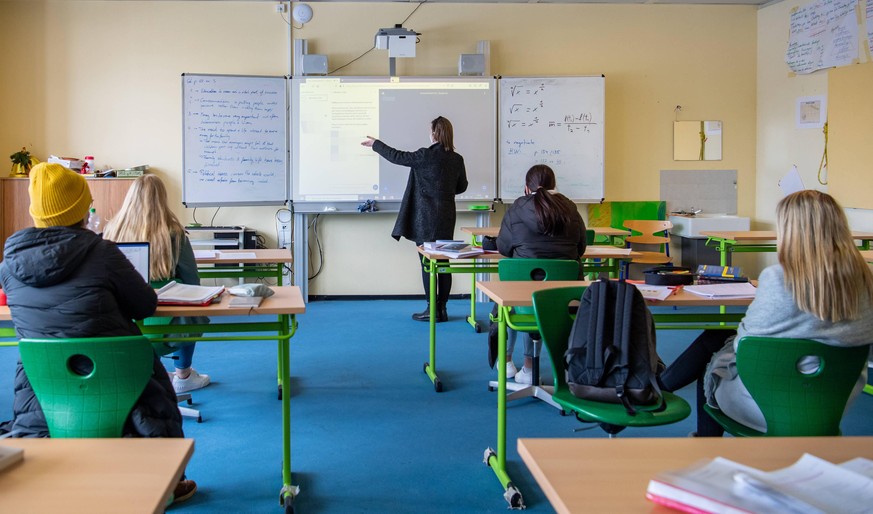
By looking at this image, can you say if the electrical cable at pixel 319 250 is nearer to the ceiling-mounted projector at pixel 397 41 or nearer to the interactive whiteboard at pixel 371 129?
the interactive whiteboard at pixel 371 129

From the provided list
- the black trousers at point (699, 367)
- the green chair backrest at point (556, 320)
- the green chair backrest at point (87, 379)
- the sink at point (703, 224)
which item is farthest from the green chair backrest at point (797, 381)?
the sink at point (703, 224)

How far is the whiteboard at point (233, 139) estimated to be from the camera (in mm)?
6715

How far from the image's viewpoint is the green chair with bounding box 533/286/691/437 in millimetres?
2344

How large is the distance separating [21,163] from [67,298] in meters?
5.18

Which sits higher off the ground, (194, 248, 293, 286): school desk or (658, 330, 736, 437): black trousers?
(194, 248, 293, 286): school desk

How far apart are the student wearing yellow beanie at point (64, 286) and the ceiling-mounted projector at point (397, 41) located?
4.79 m

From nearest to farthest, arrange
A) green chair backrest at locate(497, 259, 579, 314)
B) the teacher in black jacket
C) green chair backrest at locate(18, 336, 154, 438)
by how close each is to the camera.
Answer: green chair backrest at locate(18, 336, 154, 438)
green chair backrest at locate(497, 259, 579, 314)
the teacher in black jacket

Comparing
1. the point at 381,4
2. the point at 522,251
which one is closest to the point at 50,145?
the point at 381,4

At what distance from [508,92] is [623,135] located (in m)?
1.26

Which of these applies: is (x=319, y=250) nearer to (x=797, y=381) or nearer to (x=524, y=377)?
(x=524, y=377)

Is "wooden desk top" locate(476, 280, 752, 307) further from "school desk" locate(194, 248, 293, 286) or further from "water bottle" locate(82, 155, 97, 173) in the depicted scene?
"water bottle" locate(82, 155, 97, 173)

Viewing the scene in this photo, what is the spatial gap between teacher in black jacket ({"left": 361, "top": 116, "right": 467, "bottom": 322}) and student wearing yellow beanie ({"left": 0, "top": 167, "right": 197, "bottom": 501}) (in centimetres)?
359

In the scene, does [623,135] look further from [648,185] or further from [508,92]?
[508,92]

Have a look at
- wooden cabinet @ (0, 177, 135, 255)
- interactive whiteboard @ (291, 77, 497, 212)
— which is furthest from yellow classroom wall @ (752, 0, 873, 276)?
wooden cabinet @ (0, 177, 135, 255)
